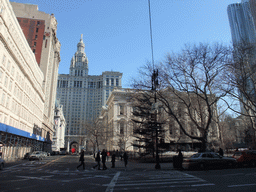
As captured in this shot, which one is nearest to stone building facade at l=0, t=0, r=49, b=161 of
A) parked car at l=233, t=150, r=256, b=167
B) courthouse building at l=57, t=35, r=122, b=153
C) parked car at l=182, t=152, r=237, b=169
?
parked car at l=182, t=152, r=237, b=169

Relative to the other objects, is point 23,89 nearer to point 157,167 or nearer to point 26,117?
point 26,117

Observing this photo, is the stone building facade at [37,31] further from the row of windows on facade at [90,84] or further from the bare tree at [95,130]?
the row of windows on facade at [90,84]

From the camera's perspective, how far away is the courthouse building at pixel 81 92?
153712 mm

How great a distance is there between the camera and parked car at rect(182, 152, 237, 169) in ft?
54.7

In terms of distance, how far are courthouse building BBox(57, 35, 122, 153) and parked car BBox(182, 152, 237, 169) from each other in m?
134

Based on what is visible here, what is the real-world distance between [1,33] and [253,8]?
38.2 metres

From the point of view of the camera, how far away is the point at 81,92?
160500mm

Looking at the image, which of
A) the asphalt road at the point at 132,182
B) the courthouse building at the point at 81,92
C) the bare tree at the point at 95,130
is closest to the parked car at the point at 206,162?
the asphalt road at the point at 132,182

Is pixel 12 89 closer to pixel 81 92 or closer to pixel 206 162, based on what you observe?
pixel 206 162

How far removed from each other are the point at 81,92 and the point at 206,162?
15045cm

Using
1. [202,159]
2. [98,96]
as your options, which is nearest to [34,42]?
[202,159]

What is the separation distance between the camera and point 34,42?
64312 mm

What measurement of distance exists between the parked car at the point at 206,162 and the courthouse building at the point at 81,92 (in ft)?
438

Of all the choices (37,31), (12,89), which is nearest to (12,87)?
(12,89)
